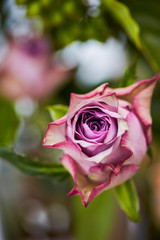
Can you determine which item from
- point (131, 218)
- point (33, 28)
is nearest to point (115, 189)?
point (131, 218)

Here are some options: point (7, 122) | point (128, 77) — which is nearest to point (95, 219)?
point (7, 122)

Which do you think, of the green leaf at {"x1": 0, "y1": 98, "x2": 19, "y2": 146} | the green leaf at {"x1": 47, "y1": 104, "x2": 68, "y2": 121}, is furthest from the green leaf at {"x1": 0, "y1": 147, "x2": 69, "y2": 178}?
the green leaf at {"x1": 0, "y1": 98, "x2": 19, "y2": 146}

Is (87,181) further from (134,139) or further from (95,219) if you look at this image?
(95,219)

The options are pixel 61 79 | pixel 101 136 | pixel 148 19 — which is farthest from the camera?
pixel 61 79

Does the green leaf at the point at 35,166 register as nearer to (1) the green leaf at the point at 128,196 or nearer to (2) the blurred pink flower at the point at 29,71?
(1) the green leaf at the point at 128,196

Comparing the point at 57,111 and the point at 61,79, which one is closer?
the point at 57,111

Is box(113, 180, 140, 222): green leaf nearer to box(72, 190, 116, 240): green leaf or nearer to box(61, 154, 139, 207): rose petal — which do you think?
box(61, 154, 139, 207): rose petal

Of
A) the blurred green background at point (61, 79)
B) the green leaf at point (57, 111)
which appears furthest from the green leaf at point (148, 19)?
the green leaf at point (57, 111)
